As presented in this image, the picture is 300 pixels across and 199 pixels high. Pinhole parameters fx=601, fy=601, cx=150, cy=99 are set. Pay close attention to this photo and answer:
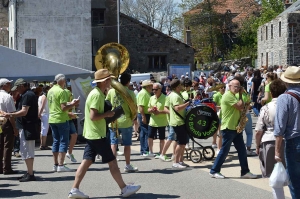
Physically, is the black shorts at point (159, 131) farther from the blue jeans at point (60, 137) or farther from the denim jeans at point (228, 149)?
the denim jeans at point (228, 149)

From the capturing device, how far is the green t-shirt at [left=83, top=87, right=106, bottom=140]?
8.79 m

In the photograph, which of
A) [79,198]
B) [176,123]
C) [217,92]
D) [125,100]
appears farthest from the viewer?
[217,92]

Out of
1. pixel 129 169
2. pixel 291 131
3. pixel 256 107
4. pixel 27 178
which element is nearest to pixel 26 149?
pixel 27 178

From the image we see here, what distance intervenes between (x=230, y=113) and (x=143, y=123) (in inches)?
145

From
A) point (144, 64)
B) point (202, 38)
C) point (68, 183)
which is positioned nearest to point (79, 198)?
point (68, 183)

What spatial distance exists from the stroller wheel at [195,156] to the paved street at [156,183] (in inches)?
4.9

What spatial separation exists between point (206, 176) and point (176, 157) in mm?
1077

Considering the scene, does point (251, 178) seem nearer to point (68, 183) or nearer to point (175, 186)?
point (175, 186)

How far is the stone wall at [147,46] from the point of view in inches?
1725

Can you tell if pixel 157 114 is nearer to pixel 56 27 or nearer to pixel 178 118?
pixel 178 118

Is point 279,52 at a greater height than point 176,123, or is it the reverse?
point 279,52

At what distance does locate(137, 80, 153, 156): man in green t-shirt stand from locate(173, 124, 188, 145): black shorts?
72.0 inches

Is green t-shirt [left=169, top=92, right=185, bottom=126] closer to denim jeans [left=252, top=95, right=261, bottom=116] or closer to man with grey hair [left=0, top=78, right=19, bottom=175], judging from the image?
man with grey hair [left=0, top=78, right=19, bottom=175]

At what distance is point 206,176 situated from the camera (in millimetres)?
10758
